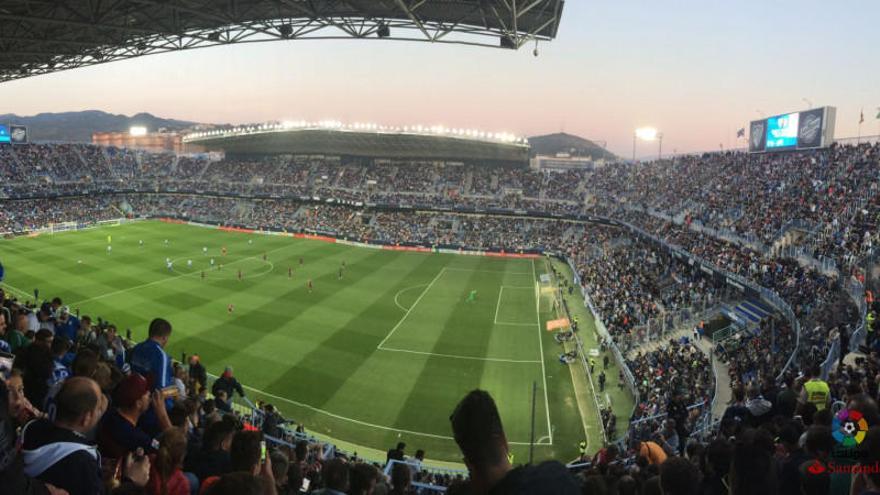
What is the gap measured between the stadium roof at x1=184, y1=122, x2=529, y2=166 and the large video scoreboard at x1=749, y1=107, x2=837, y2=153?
93.6 ft

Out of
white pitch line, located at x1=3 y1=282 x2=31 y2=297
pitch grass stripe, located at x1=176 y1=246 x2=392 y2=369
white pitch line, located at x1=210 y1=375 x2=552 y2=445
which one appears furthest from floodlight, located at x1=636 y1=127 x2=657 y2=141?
white pitch line, located at x1=3 y1=282 x2=31 y2=297

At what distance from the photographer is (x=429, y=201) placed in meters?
67.9

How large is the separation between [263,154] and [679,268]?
68974 millimetres

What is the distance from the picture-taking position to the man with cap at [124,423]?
4.38 meters

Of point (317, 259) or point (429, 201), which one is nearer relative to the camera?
point (317, 259)

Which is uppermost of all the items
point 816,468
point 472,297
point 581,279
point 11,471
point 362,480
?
point 11,471

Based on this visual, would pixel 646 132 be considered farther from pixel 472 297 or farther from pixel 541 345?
pixel 541 345

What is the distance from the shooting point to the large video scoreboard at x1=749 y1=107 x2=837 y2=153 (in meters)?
36.7

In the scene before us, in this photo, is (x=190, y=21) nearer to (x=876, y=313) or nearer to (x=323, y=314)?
(x=323, y=314)

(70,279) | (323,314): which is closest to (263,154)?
(70,279)

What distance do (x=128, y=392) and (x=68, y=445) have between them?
1506 mm

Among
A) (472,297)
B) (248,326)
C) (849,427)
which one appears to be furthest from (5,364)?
(472,297)

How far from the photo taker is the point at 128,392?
14.5 ft

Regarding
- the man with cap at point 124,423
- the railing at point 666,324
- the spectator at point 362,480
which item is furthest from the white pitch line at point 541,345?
the man with cap at point 124,423
